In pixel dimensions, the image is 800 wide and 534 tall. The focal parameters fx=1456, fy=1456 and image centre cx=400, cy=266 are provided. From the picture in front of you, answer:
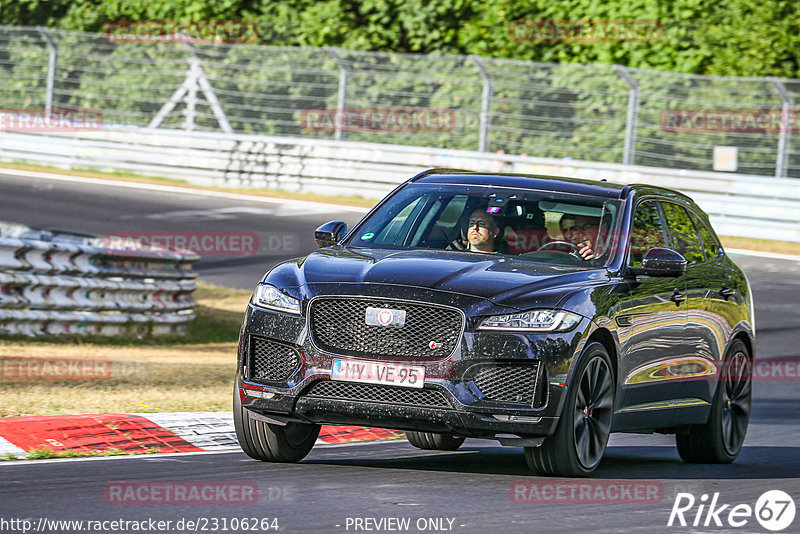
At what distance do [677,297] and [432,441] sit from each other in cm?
188

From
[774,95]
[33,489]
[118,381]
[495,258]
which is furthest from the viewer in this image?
[774,95]

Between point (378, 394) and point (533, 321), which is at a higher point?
point (533, 321)

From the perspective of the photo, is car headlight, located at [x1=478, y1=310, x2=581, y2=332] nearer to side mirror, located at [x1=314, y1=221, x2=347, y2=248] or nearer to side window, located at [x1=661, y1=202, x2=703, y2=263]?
side mirror, located at [x1=314, y1=221, x2=347, y2=248]

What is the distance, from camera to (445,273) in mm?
7703

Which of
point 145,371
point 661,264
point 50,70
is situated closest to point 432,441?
point 661,264

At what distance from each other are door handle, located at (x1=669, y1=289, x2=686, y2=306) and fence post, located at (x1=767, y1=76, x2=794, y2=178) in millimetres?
15067

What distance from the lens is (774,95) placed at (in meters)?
23.5

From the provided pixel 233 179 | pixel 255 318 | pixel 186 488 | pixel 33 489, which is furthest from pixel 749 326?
pixel 233 179

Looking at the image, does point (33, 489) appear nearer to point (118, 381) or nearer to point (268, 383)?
point (268, 383)

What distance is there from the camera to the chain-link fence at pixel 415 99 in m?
24.3

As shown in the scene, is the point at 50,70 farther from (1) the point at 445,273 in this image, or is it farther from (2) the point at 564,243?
(1) the point at 445,273

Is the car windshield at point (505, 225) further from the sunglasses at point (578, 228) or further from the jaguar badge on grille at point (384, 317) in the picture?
the jaguar badge on grille at point (384, 317)

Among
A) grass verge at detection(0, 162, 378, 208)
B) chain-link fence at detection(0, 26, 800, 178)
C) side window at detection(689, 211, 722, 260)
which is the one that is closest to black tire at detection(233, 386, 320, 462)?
side window at detection(689, 211, 722, 260)

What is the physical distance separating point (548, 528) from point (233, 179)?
21264mm
